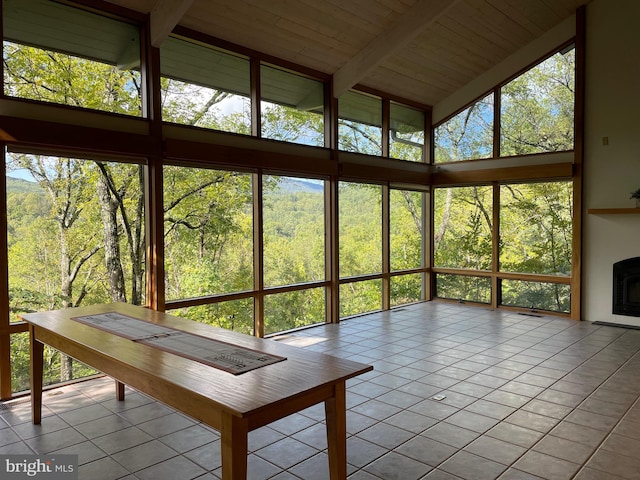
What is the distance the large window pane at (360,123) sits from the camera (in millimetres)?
6883

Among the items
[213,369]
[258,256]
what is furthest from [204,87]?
[213,369]

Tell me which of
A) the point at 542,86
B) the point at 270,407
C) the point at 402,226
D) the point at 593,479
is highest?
the point at 542,86

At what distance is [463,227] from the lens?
8.17 metres

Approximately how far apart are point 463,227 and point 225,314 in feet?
15.3

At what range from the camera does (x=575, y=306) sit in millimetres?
6840

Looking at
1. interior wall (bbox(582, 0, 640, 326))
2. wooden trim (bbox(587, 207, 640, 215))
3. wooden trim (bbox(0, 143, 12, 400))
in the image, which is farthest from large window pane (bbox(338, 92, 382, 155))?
wooden trim (bbox(0, 143, 12, 400))

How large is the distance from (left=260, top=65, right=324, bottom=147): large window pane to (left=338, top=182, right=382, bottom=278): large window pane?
950mm

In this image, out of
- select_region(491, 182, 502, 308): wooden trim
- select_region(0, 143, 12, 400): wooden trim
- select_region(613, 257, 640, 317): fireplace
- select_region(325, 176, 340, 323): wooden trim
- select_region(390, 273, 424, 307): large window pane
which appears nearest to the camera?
select_region(0, 143, 12, 400): wooden trim

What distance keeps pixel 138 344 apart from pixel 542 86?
23.0 ft

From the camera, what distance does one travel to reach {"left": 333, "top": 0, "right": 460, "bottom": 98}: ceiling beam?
5266 millimetres

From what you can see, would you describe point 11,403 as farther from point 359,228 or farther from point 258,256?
point 359,228

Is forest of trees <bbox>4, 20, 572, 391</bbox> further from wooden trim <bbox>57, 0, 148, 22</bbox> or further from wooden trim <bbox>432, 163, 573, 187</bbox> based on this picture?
wooden trim <bbox>57, 0, 148, 22</bbox>

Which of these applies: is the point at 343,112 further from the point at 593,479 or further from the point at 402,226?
the point at 593,479

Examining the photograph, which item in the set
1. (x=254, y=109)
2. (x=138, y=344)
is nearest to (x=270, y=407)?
(x=138, y=344)
